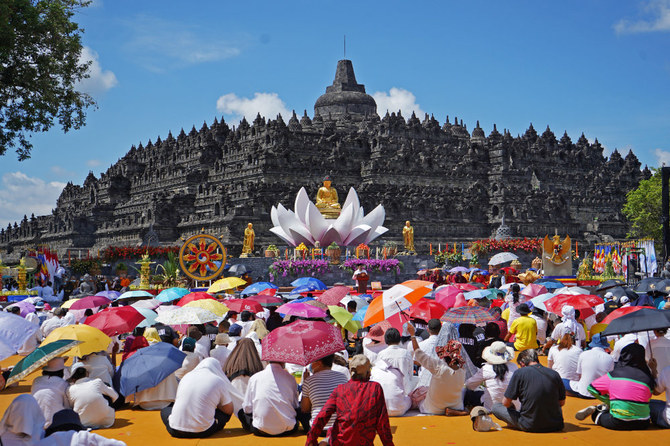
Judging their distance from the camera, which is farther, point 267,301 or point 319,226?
point 319,226

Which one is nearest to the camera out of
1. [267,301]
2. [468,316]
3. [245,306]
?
[468,316]

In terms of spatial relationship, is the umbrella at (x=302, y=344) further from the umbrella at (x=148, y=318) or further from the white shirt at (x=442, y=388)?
the umbrella at (x=148, y=318)

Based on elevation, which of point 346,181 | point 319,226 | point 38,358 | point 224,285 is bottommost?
point 38,358

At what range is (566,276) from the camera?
34.0 meters

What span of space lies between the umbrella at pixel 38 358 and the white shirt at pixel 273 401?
2.44 metres

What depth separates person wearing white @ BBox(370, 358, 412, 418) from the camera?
36.6ft

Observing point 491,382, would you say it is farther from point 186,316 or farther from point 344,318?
point 186,316

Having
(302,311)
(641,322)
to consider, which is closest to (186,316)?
(302,311)

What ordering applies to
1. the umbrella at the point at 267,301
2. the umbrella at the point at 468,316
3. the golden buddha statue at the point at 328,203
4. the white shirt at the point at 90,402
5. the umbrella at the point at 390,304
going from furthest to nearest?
the golden buddha statue at the point at 328,203, the umbrella at the point at 267,301, the umbrella at the point at 390,304, the umbrella at the point at 468,316, the white shirt at the point at 90,402

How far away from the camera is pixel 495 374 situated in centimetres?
1109

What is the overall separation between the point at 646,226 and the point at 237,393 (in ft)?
172

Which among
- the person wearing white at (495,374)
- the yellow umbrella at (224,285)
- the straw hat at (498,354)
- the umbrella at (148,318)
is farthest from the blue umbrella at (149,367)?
the yellow umbrella at (224,285)

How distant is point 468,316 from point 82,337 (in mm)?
6216

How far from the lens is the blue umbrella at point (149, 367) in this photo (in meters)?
11.3
